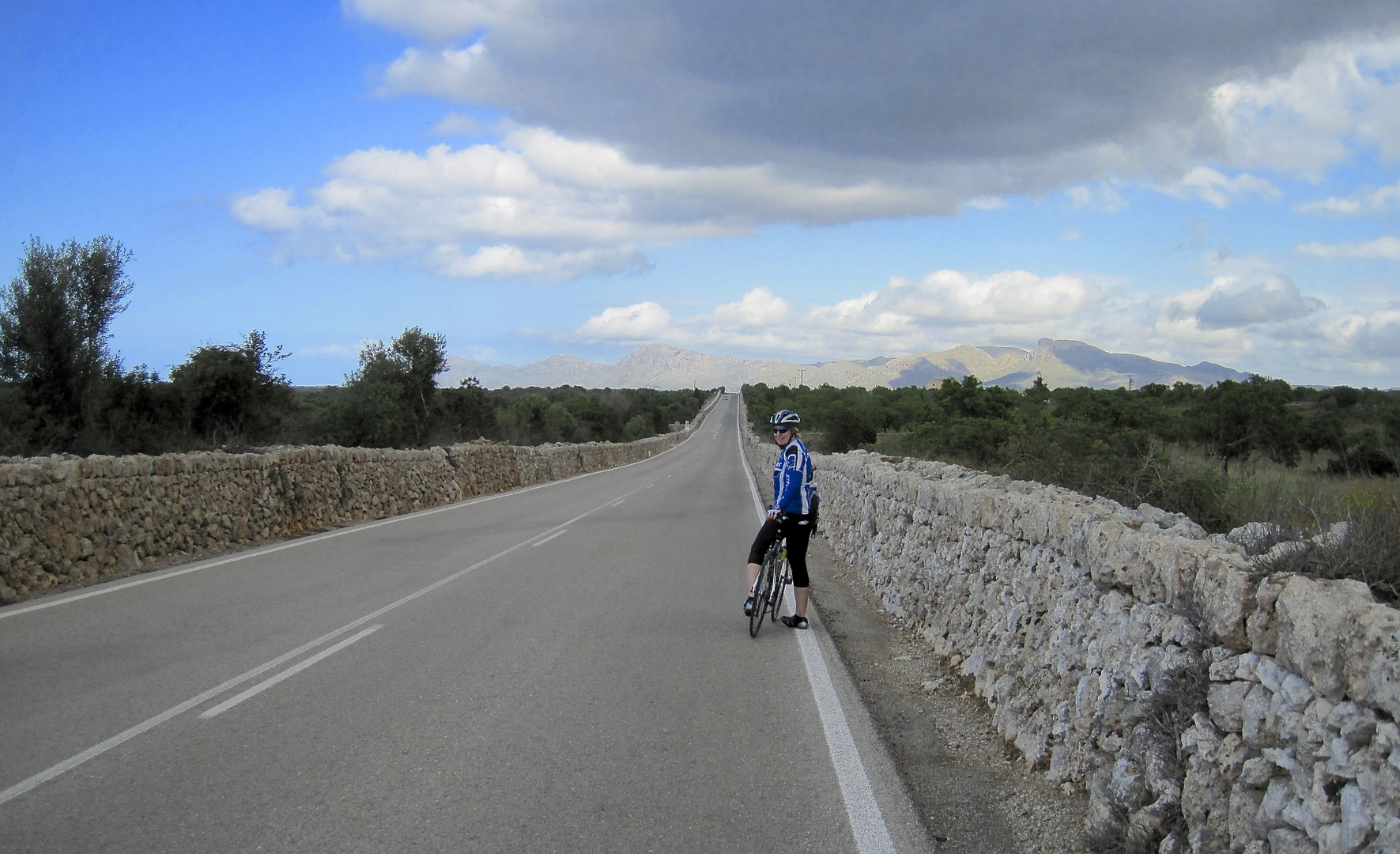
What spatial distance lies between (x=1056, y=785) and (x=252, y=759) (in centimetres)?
428

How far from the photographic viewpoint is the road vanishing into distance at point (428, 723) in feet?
13.6

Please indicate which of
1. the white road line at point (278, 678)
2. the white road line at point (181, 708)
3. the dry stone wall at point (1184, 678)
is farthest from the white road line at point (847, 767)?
the white road line at point (181, 708)

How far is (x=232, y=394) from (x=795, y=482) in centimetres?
2356

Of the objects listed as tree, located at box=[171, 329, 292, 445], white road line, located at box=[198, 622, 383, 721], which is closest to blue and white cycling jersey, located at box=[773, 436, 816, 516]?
white road line, located at box=[198, 622, 383, 721]

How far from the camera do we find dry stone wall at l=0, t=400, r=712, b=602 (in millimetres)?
10633

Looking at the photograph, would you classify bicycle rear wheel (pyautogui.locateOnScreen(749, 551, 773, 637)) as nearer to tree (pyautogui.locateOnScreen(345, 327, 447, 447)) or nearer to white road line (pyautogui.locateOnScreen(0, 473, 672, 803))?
white road line (pyautogui.locateOnScreen(0, 473, 672, 803))

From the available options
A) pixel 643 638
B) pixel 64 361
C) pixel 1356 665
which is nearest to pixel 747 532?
pixel 643 638

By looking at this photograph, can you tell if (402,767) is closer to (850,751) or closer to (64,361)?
(850,751)

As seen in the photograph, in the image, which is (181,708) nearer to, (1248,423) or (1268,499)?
(1268,499)

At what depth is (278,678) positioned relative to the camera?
21.2ft

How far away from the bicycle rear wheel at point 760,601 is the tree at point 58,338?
19796 mm

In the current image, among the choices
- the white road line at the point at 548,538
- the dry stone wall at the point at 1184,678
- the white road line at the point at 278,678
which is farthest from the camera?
the white road line at the point at 548,538

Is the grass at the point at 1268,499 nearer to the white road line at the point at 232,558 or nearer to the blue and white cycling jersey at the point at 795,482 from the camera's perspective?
the blue and white cycling jersey at the point at 795,482

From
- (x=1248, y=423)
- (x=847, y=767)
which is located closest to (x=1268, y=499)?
(x=847, y=767)
